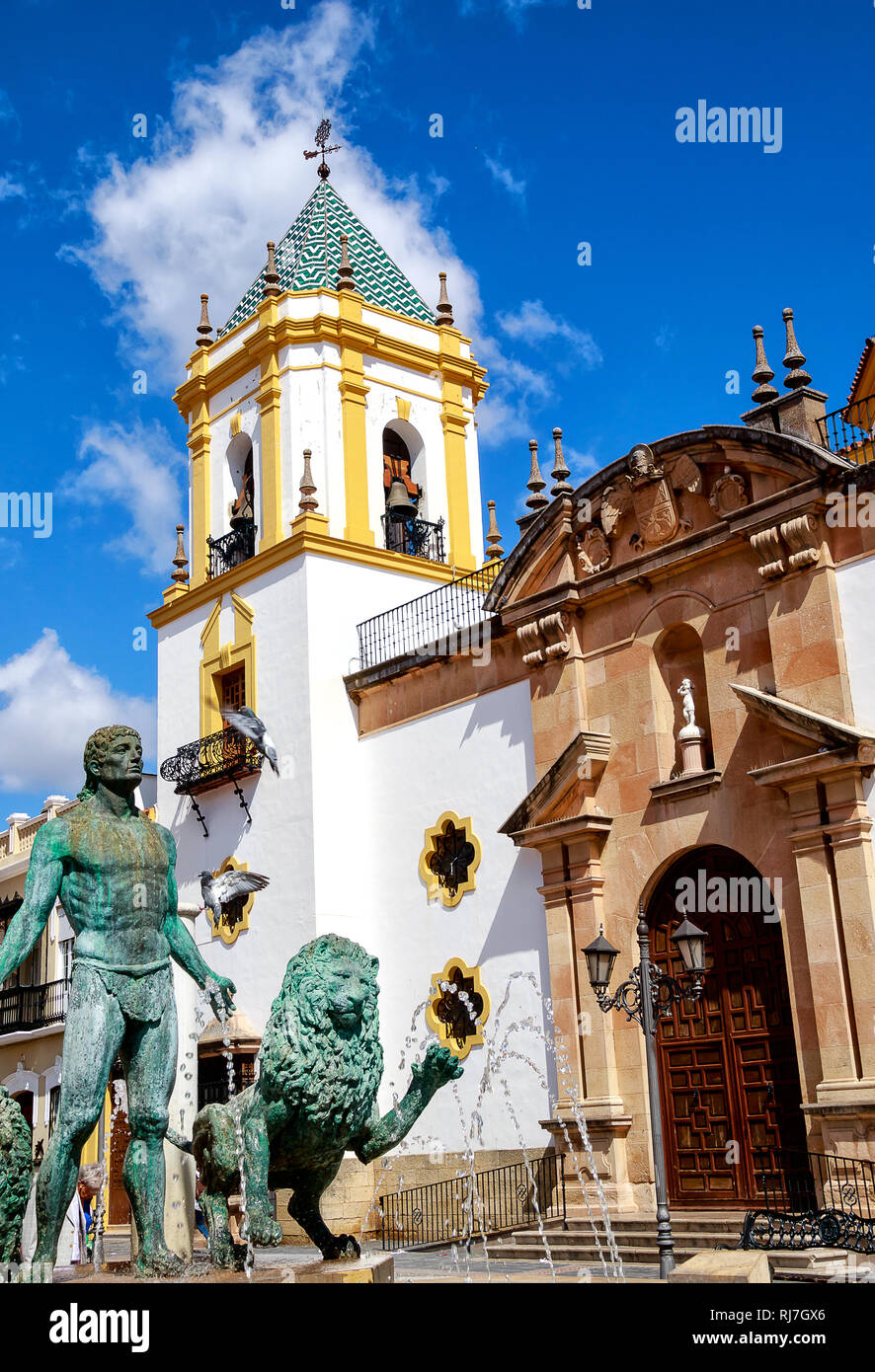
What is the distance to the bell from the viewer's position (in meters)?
20.3

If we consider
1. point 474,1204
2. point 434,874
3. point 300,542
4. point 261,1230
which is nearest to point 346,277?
point 300,542

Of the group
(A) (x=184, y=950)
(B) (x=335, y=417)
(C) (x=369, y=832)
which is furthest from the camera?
(B) (x=335, y=417)

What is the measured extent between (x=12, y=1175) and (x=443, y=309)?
18595 mm

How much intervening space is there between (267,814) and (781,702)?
8039 millimetres

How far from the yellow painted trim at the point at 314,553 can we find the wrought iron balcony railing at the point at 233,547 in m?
0.40

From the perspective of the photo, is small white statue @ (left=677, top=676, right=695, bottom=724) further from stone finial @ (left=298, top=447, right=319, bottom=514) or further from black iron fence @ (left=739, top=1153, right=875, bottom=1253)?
stone finial @ (left=298, top=447, right=319, bottom=514)

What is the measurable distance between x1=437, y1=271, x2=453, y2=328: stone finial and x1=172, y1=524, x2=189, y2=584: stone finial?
536 centimetres

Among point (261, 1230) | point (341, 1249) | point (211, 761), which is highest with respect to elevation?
point (211, 761)

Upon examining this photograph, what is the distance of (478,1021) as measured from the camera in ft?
51.6

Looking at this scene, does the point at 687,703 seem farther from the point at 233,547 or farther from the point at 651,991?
the point at 233,547

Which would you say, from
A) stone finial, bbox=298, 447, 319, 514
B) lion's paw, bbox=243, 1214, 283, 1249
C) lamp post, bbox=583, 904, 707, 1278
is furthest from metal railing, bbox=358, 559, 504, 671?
lion's paw, bbox=243, 1214, 283, 1249

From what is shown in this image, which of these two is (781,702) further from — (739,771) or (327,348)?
(327,348)

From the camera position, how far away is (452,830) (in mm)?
16750
